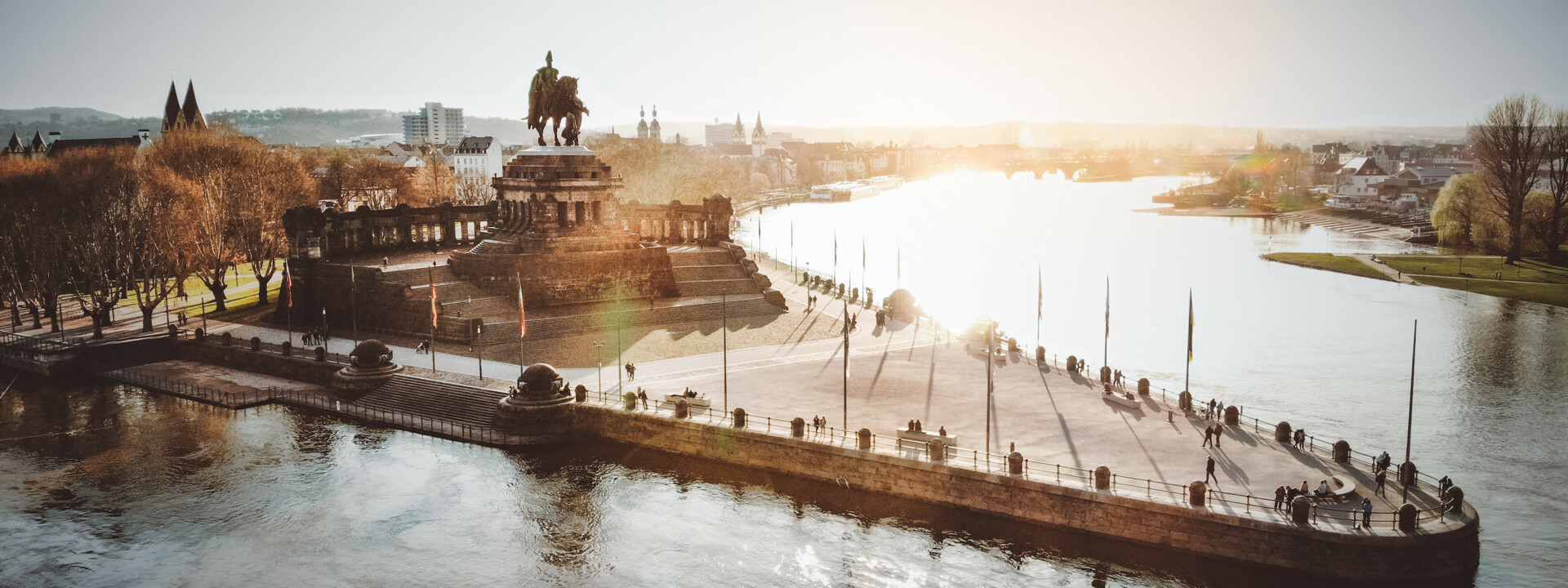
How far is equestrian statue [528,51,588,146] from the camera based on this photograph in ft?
221

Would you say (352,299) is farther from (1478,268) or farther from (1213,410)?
(1478,268)

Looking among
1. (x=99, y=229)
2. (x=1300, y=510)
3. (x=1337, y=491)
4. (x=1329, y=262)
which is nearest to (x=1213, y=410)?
(x=1337, y=491)

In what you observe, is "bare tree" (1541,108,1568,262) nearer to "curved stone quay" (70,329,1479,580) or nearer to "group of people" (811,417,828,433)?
"curved stone quay" (70,329,1479,580)

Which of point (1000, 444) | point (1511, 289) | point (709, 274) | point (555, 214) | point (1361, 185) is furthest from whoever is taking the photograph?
point (1361, 185)

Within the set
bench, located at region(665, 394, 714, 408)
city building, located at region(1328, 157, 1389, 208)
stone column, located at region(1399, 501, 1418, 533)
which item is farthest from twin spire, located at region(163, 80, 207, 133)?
city building, located at region(1328, 157, 1389, 208)

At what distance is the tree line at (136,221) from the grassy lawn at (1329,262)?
325 ft

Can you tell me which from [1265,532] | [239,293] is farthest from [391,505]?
[239,293]

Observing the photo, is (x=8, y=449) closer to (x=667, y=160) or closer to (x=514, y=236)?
(x=514, y=236)

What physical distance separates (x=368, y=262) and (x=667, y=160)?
256 feet

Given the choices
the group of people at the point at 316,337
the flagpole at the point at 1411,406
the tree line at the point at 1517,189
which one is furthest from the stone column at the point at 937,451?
the tree line at the point at 1517,189

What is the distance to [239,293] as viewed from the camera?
78.6 meters

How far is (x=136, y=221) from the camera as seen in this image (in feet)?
215

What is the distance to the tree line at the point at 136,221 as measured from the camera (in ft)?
205

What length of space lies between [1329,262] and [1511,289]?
22.5 m
